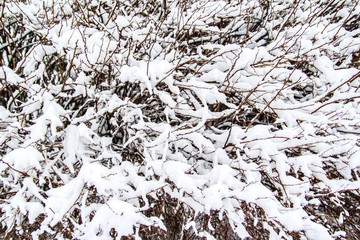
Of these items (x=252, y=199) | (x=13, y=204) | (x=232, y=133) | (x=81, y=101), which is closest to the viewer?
(x=252, y=199)

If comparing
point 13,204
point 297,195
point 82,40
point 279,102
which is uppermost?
point 82,40

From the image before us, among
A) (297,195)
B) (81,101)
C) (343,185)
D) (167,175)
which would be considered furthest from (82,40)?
(343,185)

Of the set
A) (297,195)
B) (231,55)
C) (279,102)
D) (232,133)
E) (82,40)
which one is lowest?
(297,195)

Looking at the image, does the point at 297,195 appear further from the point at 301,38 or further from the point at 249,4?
the point at 249,4

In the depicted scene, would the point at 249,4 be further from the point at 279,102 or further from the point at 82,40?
the point at 82,40

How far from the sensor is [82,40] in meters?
2.14

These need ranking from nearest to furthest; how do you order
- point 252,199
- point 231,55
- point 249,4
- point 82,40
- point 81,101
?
point 252,199, point 82,40, point 231,55, point 81,101, point 249,4

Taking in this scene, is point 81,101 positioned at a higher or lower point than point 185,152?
higher

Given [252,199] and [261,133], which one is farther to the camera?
[261,133]

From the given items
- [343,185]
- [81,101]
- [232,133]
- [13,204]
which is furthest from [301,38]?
[13,204]

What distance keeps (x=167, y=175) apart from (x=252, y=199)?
0.65 meters

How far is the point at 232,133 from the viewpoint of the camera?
230cm

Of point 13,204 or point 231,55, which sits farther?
point 231,55

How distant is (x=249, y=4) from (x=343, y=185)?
2328 mm
